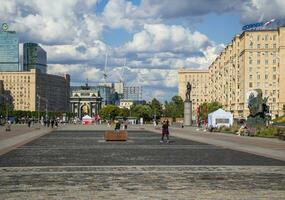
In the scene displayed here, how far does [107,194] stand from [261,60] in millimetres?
125366

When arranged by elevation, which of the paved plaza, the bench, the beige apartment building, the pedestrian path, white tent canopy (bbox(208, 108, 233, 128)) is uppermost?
the beige apartment building

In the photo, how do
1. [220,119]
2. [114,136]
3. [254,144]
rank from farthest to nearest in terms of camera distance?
[220,119], [114,136], [254,144]

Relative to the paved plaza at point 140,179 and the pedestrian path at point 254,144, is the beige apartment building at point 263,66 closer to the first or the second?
the pedestrian path at point 254,144

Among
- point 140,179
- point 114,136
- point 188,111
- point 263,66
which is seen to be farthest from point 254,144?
point 263,66

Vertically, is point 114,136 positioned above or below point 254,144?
above

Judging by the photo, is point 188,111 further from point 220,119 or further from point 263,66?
point 263,66

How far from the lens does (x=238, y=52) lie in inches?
5659

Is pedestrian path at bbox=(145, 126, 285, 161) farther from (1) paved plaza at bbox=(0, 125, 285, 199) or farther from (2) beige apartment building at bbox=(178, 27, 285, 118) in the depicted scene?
(2) beige apartment building at bbox=(178, 27, 285, 118)

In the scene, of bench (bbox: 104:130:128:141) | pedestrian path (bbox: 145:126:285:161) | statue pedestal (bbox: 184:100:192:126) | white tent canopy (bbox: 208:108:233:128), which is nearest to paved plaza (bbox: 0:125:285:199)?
pedestrian path (bbox: 145:126:285:161)

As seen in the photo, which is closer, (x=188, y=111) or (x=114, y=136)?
(x=114, y=136)

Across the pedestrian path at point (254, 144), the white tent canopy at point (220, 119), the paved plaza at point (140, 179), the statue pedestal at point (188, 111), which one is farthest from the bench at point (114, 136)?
the statue pedestal at point (188, 111)

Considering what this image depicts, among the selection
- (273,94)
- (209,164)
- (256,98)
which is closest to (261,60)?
(273,94)

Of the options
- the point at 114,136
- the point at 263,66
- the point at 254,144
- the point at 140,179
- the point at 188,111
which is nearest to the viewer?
the point at 140,179

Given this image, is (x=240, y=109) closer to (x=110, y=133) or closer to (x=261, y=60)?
(x=261, y=60)
